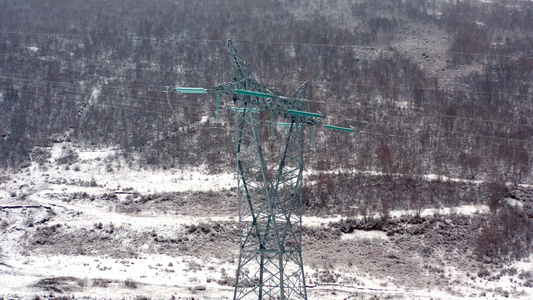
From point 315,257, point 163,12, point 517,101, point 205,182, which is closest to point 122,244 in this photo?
point 205,182

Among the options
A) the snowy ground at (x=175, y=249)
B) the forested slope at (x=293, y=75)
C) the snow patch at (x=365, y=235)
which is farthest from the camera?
the forested slope at (x=293, y=75)

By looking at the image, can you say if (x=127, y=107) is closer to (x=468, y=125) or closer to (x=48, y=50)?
(x=48, y=50)

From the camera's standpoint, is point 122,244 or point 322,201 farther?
point 322,201

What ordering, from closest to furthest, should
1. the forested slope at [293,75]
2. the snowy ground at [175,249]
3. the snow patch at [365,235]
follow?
the snowy ground at [175,249]
the snow patch at [365,235]
the forested slope at [293,75]

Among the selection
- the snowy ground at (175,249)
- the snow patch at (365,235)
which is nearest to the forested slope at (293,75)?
the snowy ground at (175,249)

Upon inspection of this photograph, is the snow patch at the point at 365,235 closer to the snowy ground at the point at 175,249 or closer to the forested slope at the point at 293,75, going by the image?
the snowy ground at the point at 175,249

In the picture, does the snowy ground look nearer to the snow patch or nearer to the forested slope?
the snow patch

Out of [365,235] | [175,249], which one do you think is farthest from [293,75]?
[175,249]

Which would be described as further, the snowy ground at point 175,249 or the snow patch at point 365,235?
the snow patch at point 365,235
